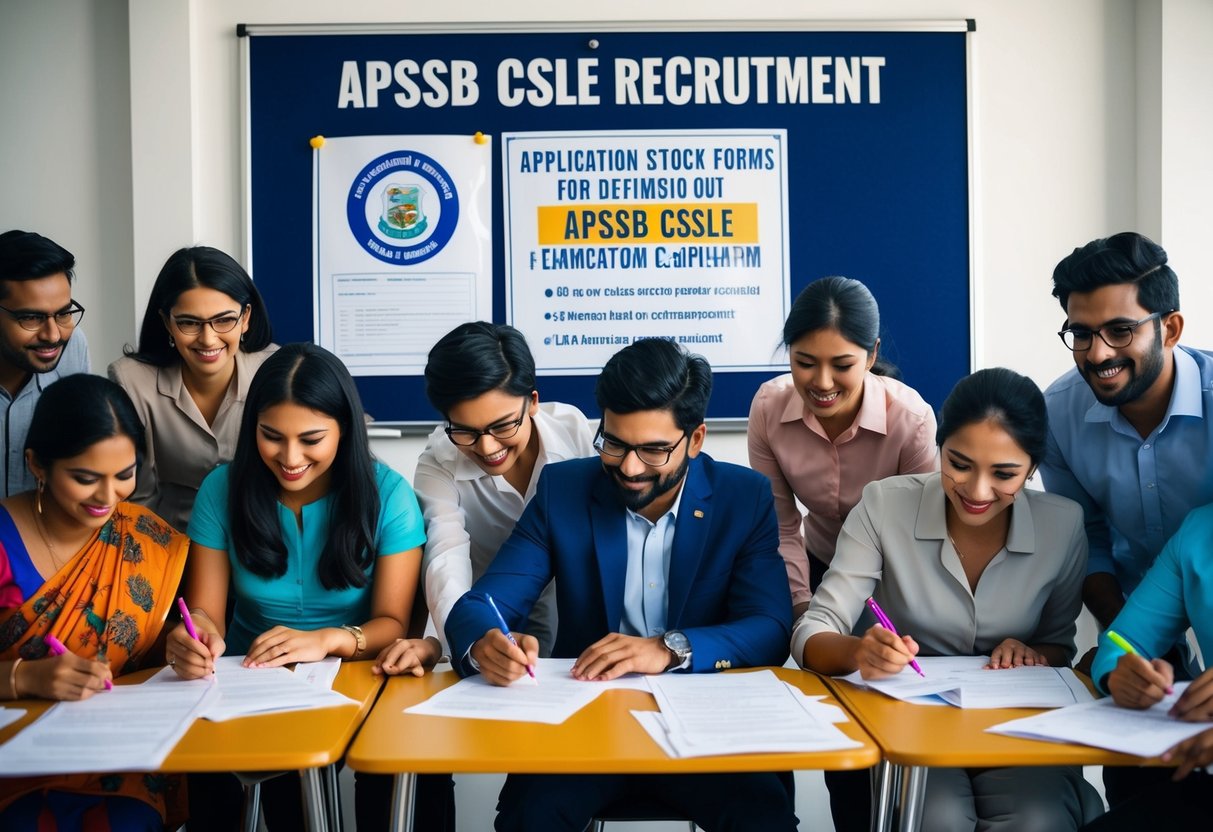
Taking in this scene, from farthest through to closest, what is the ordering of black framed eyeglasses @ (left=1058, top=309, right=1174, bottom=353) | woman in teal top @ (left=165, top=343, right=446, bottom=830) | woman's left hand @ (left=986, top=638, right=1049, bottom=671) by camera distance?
1. woman in teal top @ (left=165, top=343, right=446, bottom=830)
2. black framed eyeglasses @ (left=1058, top=309, right=1174, bottom=353)
3. woman's left hand @ (left=986, top=638, right=1049, bottom=671)

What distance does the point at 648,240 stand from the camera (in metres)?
3.73

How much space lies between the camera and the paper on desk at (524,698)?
5.47ft

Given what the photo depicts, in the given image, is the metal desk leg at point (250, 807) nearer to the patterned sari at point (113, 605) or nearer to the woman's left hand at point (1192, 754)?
the patterned sari at point (113, 605)

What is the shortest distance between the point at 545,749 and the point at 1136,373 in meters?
1.40

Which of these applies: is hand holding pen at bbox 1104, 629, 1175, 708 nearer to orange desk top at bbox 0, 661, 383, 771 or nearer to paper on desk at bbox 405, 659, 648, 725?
paper on desk at bbox 405, 659, 648, 725

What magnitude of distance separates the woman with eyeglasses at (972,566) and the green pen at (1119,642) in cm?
19

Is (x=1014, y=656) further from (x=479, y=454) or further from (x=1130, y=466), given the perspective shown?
(x=479, y=454)

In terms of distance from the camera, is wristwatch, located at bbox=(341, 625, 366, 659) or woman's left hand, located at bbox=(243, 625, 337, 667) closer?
woman's left hand, located at bbox=(243, 625, 337, 667)

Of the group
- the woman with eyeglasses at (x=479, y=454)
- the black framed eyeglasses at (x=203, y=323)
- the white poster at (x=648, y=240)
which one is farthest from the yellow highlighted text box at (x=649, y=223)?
the black framed eyeglasses at (x=203, y=323)

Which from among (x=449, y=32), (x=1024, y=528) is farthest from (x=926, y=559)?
(x=449, y=32)

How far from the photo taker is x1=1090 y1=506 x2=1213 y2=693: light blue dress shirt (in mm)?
1885

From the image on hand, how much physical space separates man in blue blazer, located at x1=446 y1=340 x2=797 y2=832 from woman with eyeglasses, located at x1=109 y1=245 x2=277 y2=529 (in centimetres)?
85

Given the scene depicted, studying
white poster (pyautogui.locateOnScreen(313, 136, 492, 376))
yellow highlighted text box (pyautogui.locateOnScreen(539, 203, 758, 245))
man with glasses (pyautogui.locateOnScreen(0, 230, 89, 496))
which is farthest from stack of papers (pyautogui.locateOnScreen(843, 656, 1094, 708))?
white poster (pyautogui.locateOnScreen(313, 136, 492, 376))

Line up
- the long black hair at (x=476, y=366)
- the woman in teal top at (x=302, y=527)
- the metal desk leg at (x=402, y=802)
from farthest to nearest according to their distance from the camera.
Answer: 1. the long black hair at (x=476, y=366)
2. the woman in teal top at (x=302, y=527)
3. the metal desk leg at (x=402, y=802)
